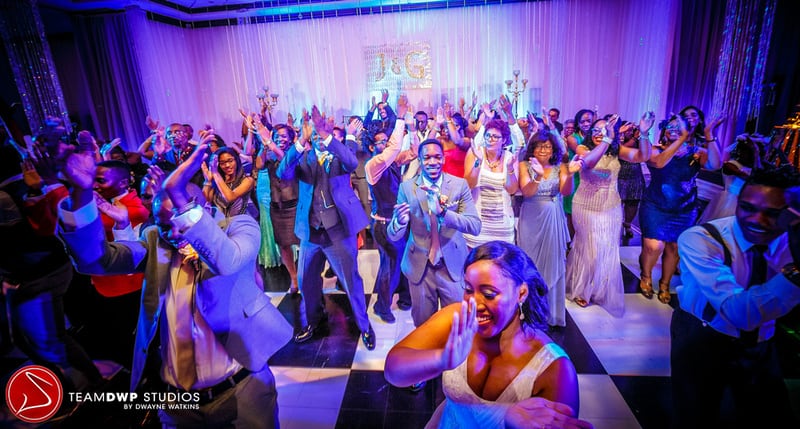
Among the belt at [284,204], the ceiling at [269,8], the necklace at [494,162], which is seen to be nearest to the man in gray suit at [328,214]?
the belt at [284,204]

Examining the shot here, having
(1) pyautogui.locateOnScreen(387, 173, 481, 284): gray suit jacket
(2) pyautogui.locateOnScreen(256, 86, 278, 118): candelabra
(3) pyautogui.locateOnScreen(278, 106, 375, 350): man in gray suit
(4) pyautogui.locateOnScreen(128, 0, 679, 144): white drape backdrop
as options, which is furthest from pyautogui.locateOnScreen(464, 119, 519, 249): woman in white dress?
(4) pyautogui.locateOnScreen(128, 0, 679, 144): white drape backdrop

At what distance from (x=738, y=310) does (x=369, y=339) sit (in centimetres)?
215

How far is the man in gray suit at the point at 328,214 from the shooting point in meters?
2.68

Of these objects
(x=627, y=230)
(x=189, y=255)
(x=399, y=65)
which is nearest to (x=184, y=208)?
(x=189, y=255)

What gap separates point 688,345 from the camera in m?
1.58

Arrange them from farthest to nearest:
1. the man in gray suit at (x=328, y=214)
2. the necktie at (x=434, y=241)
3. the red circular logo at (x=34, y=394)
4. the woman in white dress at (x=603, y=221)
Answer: the woman in white dress at (x=603, y=221), the man in gray suit at (x=328, y=214), the necktie at (x=434, y=241), the red circular logo at (x=34, y=394)

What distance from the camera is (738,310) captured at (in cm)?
126

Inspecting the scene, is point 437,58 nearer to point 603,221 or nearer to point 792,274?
point 603,221

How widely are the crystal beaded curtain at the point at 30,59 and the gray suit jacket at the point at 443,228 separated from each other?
6650 mm

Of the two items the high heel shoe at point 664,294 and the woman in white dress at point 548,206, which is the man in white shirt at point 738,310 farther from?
the high heel shoe at point 664,294

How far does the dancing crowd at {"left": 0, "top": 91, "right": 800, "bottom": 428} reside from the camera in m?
1.14

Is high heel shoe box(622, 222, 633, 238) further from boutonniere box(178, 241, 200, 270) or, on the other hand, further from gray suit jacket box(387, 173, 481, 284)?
boutonniere box(178, 241, 200, 270)

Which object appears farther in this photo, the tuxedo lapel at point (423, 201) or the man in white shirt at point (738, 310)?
the tuxedo lapel at point (423, 201)

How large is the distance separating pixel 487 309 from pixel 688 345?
1.15 m
